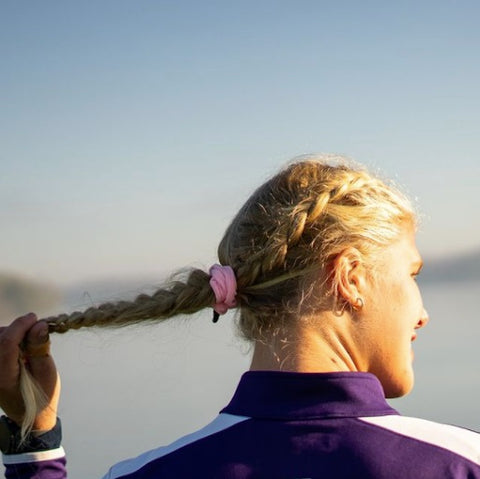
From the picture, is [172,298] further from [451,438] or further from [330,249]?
[451,438]

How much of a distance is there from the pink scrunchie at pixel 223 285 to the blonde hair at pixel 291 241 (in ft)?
0.10

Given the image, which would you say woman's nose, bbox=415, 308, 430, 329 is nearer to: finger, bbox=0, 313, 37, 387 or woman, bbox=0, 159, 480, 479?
woman, bbox=0, 159, 480, 479

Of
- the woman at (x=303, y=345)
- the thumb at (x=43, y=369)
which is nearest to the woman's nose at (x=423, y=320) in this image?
the woman at (x=303, y=345)

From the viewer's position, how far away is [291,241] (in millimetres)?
2830

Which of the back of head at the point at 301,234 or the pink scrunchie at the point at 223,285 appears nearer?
the back of head at the point at 301,234

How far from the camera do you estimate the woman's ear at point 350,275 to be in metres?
2.68

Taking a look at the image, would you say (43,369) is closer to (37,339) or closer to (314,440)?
(37,339)

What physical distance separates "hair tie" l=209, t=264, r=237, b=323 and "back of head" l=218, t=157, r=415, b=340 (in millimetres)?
30

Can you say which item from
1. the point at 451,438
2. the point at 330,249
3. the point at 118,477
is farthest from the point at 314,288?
the point at 118,477

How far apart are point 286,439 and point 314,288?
0.49 meters

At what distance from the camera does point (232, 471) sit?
2.41 meters

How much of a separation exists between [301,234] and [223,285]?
301 millimetres

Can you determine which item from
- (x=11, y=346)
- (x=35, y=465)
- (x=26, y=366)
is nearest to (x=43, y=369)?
(x=26, y=366)

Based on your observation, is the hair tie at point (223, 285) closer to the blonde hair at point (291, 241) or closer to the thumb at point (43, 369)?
the blonde hair at point (291, 241)
